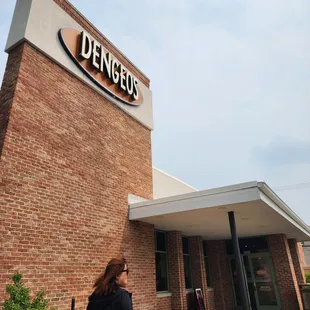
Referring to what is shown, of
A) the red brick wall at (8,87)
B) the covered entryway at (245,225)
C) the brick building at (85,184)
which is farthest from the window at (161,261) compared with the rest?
the red brick wall at (8,87)

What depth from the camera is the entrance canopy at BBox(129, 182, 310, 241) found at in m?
6.16

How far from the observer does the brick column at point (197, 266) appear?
35.9 ft

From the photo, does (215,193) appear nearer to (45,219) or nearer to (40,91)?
(45,219)

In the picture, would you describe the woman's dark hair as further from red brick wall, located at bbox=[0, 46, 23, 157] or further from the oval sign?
the oval sign

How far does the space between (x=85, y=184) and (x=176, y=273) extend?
4.99 metres

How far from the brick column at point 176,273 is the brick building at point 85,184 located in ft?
0.11

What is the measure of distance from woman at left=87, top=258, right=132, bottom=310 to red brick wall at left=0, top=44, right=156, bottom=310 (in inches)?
120

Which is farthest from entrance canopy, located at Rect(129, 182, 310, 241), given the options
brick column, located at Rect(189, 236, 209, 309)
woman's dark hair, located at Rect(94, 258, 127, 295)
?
woman's dark hair, located at Rect(94, 258, 127, 295)

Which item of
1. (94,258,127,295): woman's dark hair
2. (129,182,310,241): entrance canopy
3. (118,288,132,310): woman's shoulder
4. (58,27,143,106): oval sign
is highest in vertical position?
(58,27,143,106): oval sign

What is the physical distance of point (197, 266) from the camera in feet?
36.8

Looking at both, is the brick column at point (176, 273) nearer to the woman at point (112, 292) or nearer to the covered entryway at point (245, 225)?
the covered entryway at point (245, 225)

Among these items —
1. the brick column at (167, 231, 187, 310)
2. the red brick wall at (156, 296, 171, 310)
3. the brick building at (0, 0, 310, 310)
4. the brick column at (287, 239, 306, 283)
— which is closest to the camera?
the brick building at (0, 0, 310, 310)

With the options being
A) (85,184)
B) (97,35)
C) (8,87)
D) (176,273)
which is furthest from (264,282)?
(8,87)

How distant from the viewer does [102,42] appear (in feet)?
29.1
